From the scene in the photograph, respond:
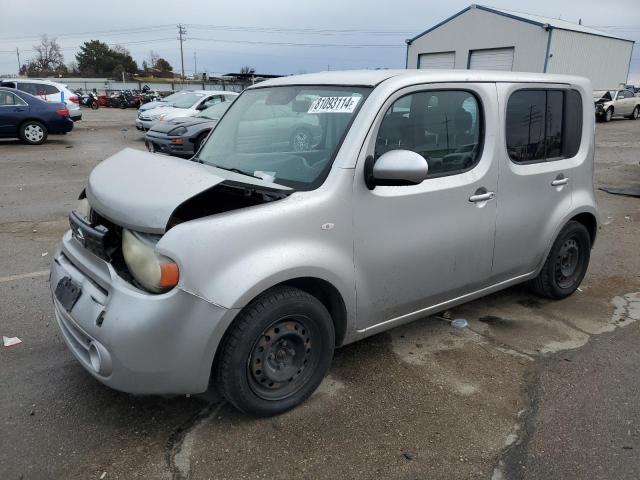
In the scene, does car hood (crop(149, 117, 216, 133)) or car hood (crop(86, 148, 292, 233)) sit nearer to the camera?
car hood (crop(86, 148, 292, 233))

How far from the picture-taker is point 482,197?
3520 mm

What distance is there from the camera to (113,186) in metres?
2.84

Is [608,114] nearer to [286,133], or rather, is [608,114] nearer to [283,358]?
[286,133]

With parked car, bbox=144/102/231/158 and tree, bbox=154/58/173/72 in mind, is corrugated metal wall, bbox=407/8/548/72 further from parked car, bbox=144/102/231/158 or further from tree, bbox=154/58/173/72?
tree, bbox=154/58/173/72

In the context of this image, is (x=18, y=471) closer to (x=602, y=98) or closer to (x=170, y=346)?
(x=170, y=346)

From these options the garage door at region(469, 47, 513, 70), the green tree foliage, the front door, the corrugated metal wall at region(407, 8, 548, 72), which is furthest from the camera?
the green tree foliage

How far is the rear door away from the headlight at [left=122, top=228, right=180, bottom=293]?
2338 mm

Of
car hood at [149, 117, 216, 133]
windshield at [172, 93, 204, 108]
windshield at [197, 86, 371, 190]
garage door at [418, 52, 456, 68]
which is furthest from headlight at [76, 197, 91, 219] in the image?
garage door at [418, 52, 456, 68]

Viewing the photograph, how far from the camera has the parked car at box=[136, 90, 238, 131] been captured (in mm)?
15969

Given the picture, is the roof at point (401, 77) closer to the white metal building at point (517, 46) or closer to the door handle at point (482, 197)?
the door handle at point (482, 197)

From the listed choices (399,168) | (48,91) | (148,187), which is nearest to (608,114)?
(48,91)

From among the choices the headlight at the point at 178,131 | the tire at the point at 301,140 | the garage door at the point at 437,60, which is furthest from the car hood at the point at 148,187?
the garage door at the point at 437,60

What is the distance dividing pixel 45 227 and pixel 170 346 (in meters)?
5.01

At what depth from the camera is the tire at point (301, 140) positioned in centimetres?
321
